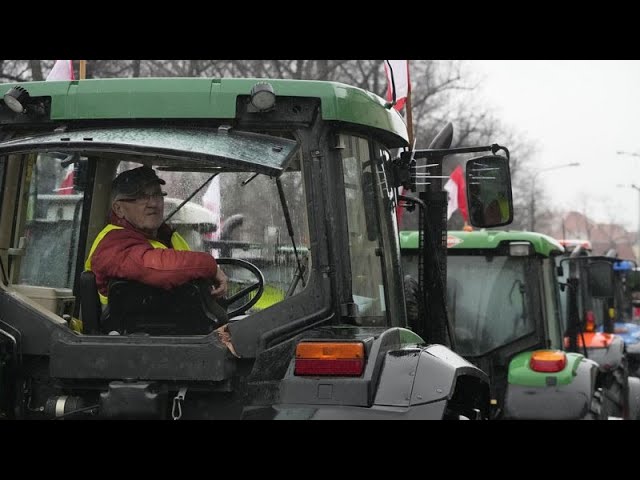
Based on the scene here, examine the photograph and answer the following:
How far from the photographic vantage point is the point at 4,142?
409 cm

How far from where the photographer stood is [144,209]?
442cm

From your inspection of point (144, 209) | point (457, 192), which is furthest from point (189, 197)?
point (457, 192)

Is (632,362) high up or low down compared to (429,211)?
down

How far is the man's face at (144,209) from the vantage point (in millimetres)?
4418

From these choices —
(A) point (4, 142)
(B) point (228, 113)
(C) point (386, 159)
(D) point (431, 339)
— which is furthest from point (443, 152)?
(A) point (4, 142)

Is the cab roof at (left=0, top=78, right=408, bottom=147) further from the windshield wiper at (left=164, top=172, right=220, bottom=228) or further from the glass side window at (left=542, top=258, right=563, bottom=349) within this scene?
the glass side window at (left=542, top=258, right=563, bottom=349)

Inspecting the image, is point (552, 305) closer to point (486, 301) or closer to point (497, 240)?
point (486, 301)

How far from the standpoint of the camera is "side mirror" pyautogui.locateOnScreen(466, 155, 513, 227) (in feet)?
16.8

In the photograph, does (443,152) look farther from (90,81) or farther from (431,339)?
(90,81)

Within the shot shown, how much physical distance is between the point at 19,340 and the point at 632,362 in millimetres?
11774

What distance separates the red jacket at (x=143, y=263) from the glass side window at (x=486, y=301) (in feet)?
17.3

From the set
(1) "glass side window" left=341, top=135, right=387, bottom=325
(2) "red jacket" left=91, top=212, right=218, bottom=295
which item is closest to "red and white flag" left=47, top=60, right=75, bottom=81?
(2) "red jacket" left=91, top=212, right=218, bottom=295

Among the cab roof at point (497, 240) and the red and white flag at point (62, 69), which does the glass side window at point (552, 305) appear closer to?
the cab roof at point (497, 240)

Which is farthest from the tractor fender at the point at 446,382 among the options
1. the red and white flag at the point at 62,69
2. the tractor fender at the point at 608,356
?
the tractor fender at the point at 608,356
